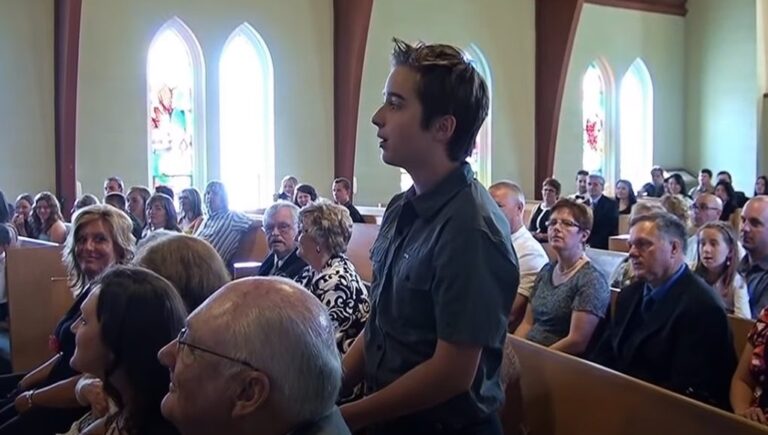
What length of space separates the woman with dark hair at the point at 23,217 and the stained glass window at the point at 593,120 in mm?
9928

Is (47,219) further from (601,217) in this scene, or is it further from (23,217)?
(601,217)

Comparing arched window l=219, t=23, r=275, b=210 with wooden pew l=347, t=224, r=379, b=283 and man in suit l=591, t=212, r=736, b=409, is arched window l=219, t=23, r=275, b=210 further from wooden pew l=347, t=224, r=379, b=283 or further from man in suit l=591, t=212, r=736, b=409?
man in suit l=591, t=212, r=736, b=409

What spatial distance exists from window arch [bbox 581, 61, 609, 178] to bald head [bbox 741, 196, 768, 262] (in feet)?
34.1

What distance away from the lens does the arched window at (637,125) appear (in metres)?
15.4

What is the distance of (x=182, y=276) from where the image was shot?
7.91 feet

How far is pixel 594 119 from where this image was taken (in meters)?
14.8

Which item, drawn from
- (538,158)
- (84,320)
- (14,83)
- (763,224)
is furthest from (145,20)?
(84,320)

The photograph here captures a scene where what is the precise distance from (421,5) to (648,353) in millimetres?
9975

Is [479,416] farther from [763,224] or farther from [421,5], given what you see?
[421,5]

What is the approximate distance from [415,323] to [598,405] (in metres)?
1.05

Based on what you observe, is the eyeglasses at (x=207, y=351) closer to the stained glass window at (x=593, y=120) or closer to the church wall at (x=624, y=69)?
the church wall at (x=624, y=69)

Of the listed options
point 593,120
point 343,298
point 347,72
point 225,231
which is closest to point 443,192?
point 343,298

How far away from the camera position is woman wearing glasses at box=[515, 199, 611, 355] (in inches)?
132

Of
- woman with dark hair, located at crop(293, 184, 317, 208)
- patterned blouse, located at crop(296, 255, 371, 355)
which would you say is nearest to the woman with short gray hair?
patterned blouse, located at crop(296, 255, 371, 355)
